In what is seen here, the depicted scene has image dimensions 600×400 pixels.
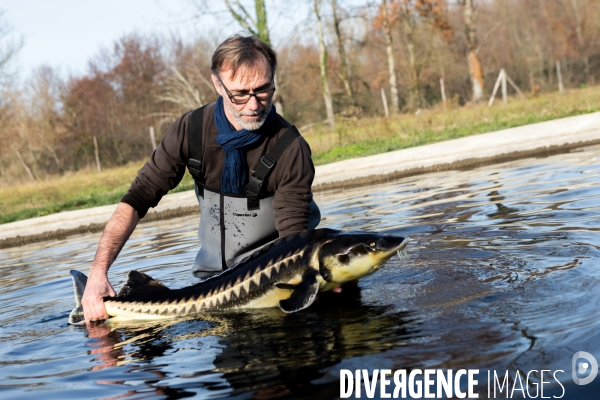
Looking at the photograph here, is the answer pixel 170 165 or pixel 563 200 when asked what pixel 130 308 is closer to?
pixel 170 165

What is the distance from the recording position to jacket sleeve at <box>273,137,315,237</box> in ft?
15.5

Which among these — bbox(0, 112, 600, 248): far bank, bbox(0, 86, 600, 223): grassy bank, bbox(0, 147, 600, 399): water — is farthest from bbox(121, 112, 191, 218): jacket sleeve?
bbox(0, 86, 600, 223): grassy bank

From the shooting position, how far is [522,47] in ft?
172

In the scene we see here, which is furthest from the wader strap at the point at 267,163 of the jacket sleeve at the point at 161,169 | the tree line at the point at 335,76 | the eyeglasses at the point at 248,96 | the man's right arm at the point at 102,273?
the tree line at the point at 335,76

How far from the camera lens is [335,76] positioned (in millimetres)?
47562

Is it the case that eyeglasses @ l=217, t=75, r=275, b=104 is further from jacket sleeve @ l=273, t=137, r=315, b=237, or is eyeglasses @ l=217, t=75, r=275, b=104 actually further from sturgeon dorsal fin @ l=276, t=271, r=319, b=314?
sturgeon dorsal fin @ l=276, t=271, r=319, b=314

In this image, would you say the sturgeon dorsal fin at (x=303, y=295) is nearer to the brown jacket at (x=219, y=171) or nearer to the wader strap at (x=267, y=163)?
the brown jacket at (x=219, y=171)

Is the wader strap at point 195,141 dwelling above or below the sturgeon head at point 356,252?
above

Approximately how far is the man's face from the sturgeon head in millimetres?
1095

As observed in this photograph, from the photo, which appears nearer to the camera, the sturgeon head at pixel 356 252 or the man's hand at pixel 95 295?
the sturgeon head at pixel 356 252

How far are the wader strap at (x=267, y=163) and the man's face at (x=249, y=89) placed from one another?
198 mm

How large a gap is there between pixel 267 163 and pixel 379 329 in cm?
151

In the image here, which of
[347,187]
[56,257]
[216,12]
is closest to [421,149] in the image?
[347,187]

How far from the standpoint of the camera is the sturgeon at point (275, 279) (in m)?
3.97
